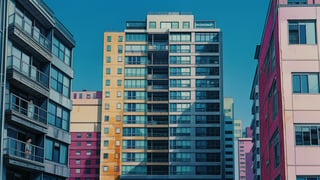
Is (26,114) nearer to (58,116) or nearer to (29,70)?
(29,70)

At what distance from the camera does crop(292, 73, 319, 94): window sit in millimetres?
42616

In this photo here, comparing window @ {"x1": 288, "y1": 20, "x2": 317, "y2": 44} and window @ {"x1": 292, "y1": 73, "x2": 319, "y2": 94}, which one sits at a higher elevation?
window @ {"x1": 288, "y1": 20, "x2": 317, "y2": 44}

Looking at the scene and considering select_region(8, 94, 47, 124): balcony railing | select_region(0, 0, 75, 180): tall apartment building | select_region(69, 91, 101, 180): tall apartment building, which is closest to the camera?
select_region(0, 0, 75, 180): tall apartment building

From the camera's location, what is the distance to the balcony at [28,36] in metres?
41.1

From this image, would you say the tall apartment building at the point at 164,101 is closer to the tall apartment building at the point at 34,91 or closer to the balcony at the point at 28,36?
the tall apartment building at the point at 34,91

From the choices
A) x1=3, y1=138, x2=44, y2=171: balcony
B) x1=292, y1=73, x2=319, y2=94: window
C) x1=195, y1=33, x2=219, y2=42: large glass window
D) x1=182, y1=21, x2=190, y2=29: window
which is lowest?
x1=3, y1=138, x2=44, y2=171: balcony

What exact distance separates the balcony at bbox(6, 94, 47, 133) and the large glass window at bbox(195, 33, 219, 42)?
250 feet

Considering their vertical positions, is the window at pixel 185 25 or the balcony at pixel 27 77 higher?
the window at pixel 185 25

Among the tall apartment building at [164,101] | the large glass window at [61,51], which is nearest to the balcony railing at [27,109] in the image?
the large glass window at [61,51]

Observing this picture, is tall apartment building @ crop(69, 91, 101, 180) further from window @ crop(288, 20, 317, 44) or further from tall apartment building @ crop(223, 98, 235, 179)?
window @ crop(288, 20, 317, 44)

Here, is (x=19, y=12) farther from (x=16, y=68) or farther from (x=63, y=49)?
(x=63, y=49)

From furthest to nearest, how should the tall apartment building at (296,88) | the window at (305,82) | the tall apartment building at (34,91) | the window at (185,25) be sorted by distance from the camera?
the window at (185,25) < the window at (305,82) < the tall apartment building at (296,88) < the tall apartment building at (34,91)

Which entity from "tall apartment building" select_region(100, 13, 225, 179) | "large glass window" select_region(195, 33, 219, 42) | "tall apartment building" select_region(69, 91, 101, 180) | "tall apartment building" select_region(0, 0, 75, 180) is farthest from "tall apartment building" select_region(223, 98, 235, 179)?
"tall apartment building" select_region(0, 0, 75, 180)

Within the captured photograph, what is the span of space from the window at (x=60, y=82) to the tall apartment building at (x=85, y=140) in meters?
81.4
